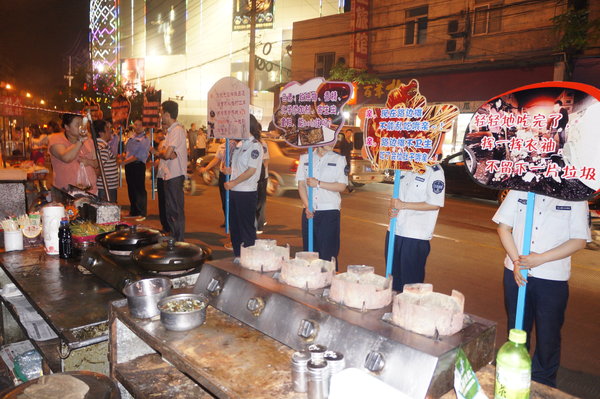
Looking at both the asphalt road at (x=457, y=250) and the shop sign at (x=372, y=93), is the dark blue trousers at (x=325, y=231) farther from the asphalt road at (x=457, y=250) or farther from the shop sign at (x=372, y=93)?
the shop sign at (x=372, y=93)

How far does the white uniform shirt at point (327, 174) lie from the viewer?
4.66 m

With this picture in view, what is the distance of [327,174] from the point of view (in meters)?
4.67

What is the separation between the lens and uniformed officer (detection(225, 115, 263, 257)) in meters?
5.86

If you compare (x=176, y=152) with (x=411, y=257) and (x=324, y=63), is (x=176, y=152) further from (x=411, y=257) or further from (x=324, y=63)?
(x=324, y=63)

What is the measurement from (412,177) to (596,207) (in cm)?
603

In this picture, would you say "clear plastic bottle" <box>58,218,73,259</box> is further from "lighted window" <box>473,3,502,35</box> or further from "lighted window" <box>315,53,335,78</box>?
"lighted window" <box>315,53,335,78</box>

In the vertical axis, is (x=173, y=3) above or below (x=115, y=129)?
above

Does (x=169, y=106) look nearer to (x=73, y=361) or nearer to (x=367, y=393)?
(x=73, y=361)

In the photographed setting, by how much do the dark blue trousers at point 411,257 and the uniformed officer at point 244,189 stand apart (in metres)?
2.42

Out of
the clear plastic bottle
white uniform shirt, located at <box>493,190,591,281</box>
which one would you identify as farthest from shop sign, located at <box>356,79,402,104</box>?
white uniform shirt, located at <box>493,190,591,281</box>

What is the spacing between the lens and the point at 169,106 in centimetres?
637

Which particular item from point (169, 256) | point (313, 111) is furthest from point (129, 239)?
point (313, 111)

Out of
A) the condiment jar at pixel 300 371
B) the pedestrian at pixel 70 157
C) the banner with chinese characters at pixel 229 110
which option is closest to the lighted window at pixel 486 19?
the banner with chinese characters at pixel 229 110

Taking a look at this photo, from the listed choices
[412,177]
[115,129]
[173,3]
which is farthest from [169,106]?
[173,3]
